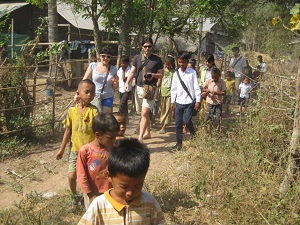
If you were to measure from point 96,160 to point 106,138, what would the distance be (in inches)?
7.9

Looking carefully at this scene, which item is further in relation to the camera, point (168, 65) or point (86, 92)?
point (168, 65)

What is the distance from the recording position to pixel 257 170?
4.59 m

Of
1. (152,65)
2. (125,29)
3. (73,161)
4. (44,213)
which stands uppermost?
(125,29)

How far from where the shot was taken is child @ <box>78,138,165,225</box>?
214cm

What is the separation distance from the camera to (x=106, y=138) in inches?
128

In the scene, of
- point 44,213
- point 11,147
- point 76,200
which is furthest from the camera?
point 11,147

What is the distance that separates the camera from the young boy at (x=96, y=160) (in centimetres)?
323

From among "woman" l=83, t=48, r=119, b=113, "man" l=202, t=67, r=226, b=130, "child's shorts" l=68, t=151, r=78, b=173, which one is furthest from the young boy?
"man" l=202, t=67, r=226, b=130

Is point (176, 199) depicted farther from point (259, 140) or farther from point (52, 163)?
point (52, 163)

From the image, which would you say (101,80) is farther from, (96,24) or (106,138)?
(96,24)

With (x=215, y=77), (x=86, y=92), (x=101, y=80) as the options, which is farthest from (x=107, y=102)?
(x=86, y=92)

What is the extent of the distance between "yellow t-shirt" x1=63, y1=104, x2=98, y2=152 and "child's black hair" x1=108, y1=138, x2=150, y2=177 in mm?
1839

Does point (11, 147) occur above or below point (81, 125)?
below

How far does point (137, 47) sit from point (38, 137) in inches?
179
